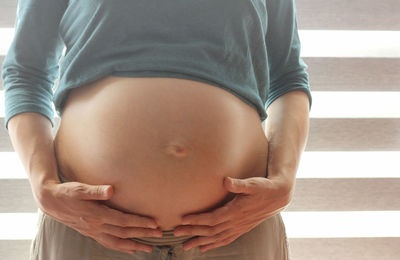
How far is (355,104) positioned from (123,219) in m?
0.95

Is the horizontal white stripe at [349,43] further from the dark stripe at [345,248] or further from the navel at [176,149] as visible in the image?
the navel at [176,149]

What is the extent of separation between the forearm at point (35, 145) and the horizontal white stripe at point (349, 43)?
35.0 inches

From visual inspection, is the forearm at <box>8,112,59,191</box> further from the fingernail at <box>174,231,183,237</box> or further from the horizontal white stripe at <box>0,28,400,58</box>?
the horizontal white stripe at <box>0,28,400,58</box>

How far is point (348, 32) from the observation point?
1.32 metres

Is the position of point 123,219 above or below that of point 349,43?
below

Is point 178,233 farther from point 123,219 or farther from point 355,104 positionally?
point 355,104

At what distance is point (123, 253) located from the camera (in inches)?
31.3

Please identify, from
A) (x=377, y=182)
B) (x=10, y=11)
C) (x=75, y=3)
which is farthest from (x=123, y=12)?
(x=377, y=182)

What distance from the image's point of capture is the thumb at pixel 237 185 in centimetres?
73

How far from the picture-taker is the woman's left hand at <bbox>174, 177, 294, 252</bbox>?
2.43 ft

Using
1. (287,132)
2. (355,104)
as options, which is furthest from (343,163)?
(287,132)

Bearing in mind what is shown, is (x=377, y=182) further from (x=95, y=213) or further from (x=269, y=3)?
(x=95, y=213)

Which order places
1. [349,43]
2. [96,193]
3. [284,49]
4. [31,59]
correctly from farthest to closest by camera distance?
[349,43] → [284,49] → [31,59] → [96,193]

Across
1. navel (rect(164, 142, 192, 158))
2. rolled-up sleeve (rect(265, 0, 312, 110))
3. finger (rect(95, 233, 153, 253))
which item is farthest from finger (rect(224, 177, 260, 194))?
rolled-up sleeve (rect(265, 0, 312, 110))
